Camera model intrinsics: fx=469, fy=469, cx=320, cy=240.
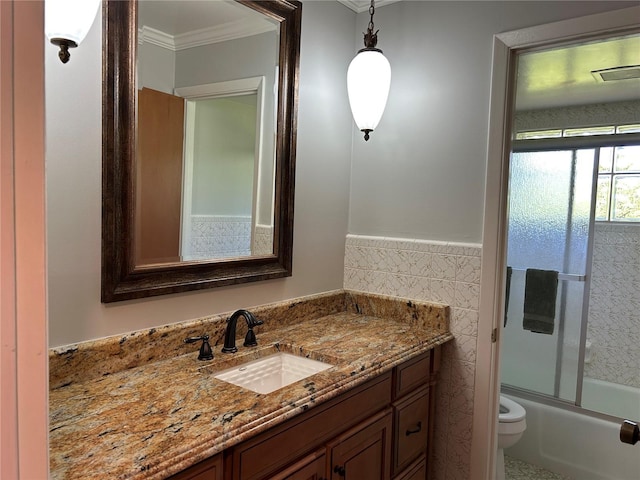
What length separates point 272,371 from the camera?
1712 millimetres

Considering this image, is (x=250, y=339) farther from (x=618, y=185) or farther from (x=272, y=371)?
(x=618, y=185)

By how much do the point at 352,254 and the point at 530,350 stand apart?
5.89ft

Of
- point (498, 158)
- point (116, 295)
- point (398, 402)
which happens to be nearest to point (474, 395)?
point (398, 402)

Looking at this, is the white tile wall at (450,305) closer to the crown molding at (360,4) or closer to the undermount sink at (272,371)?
the undermount sink at (272,371)

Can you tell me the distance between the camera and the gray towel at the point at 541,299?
127 inches

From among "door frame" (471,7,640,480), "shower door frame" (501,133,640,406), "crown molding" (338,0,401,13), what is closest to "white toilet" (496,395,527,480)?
"door frame" (471,7,640,480)

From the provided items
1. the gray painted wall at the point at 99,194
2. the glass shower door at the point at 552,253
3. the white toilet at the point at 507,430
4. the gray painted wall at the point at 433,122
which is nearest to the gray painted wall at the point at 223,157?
the gray painted wall at the point at 99,194

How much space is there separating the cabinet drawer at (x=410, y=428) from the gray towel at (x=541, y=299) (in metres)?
1.66

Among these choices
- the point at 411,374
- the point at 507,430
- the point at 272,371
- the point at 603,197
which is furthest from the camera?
the point at 603,197

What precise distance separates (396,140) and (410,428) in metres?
1.27

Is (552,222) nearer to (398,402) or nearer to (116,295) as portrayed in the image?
(398,402)

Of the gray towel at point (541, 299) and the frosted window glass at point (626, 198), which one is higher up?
the frosted window glass at point (626, 198)

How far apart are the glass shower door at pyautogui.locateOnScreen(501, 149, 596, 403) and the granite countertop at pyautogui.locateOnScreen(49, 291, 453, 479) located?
1657 millimetres

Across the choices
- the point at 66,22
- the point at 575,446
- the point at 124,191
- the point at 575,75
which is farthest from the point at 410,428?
the point at 575,75
